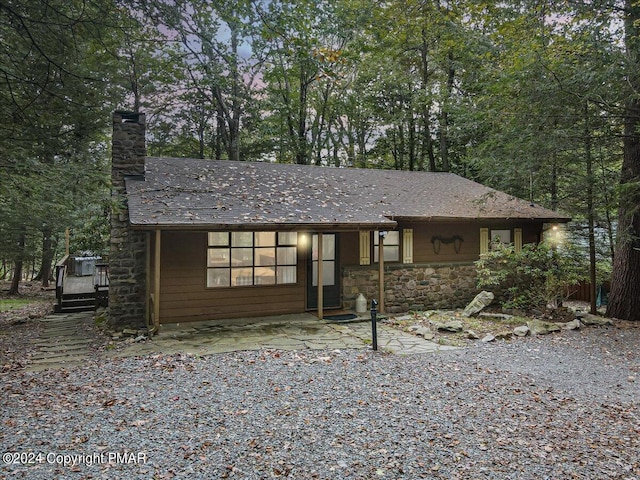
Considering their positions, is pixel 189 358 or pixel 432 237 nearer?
pixel 189 358

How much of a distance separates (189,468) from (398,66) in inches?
751

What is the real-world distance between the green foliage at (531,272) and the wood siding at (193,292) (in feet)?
19.3

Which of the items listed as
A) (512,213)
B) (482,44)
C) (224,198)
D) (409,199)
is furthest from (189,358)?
(482,44)

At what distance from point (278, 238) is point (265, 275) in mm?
900

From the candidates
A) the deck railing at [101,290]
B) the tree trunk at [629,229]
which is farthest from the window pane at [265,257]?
the tree trunk at [629,229]

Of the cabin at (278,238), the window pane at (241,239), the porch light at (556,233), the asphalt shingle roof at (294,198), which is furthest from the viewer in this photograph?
the porch light at (556,233)

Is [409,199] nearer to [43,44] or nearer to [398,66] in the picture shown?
[43,44]

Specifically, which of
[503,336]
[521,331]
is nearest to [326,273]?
[503,336]

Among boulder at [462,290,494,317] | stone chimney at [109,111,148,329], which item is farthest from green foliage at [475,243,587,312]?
stone chimney at [109,111,148,329]

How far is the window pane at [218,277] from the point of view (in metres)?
8.76

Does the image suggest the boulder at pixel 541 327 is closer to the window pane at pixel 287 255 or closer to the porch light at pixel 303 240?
the porch light at pixel 303 240

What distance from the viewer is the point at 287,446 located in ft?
11.4

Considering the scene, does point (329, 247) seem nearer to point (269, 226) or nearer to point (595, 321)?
point (269, 226)

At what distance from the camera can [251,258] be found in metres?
9.09
